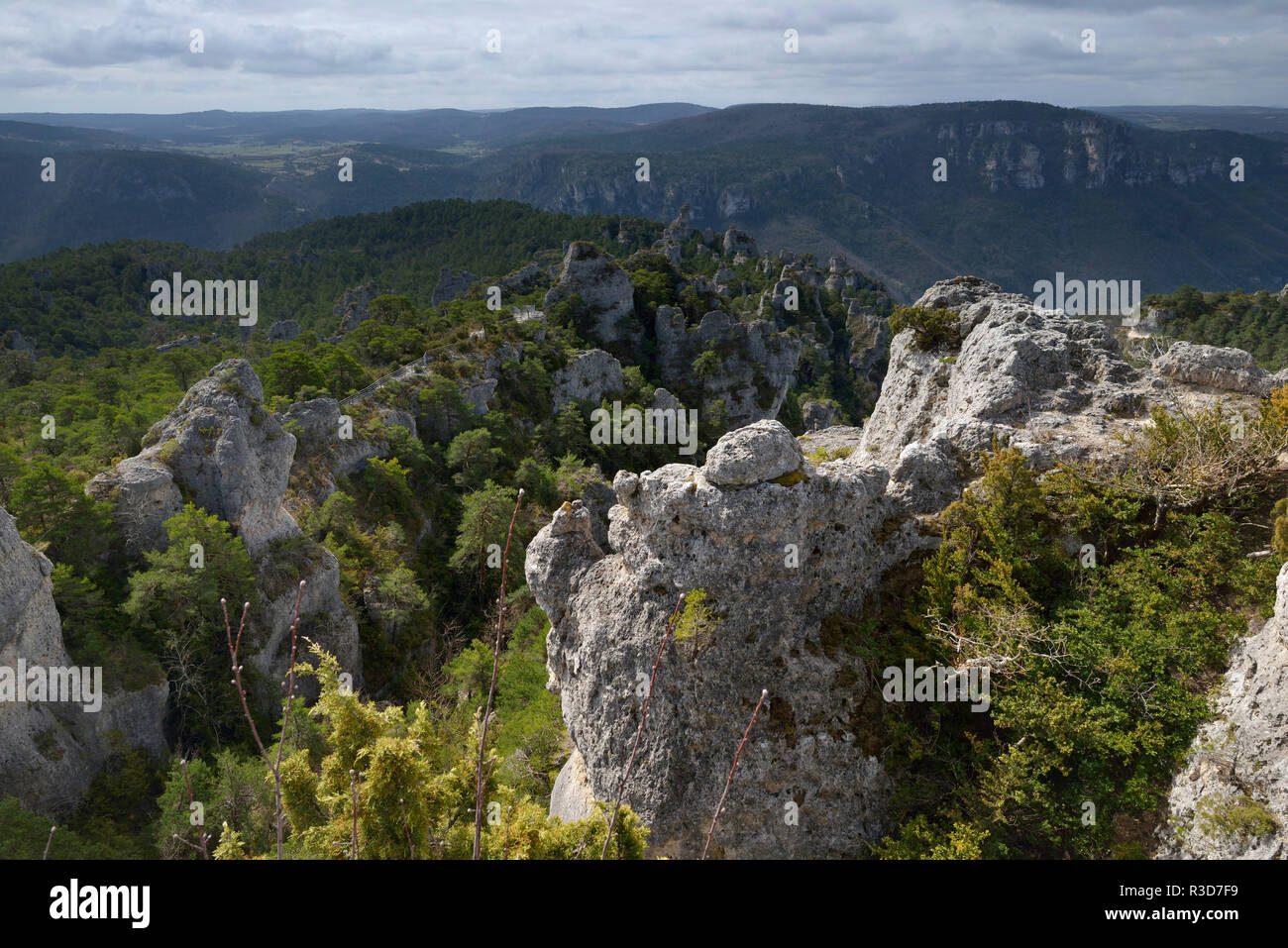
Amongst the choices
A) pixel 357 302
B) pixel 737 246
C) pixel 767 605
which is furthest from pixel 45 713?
pixel 737 246

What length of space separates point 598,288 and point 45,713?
5669 cm

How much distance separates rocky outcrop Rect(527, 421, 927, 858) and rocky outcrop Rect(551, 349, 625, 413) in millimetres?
43472

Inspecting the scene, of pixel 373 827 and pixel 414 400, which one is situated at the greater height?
pixel 414 400

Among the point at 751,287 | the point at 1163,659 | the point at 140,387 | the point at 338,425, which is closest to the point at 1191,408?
the point at 1163,659

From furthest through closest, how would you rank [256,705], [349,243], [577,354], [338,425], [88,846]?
1. [349,243]
2. [577,354]
3. [338,425]
4. [256,705]
5. [88,846]

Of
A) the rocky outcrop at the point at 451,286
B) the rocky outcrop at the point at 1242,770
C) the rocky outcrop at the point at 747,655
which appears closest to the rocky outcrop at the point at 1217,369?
the rocky outcrop at the point at 1242,770

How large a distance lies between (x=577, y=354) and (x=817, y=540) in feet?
156

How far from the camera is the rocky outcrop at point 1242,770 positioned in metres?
8.21

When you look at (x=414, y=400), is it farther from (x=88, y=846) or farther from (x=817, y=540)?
(x=817, y=540)

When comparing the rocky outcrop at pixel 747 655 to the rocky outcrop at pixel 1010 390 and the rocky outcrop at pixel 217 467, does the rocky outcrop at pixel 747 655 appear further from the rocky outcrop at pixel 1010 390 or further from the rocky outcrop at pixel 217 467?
the rocky outcrop at pixel 217 467

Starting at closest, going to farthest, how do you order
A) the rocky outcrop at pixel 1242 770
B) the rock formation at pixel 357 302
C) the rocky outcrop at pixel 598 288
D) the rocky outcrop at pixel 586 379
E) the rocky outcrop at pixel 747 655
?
the rocky outcrop at pixel 1242 770
the rocky outcrop at pixel 747 655
the rocky outcrop at pixel 586 379
the rocky outcrop at pixel 598 288
the rock formation at pixel 357 302

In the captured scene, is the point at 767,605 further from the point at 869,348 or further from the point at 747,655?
the point at 869,348

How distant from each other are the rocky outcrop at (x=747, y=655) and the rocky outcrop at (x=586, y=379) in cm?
4347
